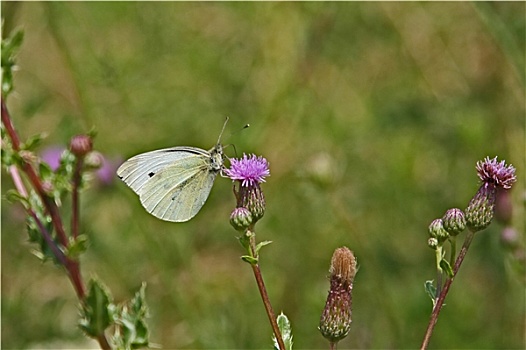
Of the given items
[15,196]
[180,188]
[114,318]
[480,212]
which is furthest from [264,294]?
[15,196]

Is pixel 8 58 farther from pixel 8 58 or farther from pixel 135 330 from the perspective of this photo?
pixel 135 330

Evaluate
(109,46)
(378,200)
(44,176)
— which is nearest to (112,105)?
(109,46)

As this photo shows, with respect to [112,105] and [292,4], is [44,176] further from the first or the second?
[292,4]

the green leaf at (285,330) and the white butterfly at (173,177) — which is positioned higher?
the white butterfly at (173,177)

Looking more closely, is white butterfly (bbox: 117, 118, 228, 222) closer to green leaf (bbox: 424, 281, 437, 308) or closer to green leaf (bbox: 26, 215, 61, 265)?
green leaf (bbox: 26, 215, 61, 265)

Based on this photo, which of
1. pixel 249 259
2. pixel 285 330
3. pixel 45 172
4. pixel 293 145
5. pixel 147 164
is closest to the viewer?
pixel 249 259

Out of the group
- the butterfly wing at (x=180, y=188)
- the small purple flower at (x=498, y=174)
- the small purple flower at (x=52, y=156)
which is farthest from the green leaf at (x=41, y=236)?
the small purple flower at (x=52, y=156)

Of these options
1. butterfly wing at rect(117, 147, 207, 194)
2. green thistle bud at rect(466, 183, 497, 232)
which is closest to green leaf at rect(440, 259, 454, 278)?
green thistle bud at rect(466, 183, 497, 232)

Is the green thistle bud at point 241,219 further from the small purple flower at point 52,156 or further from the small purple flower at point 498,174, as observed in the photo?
the small purple flower at point 52,156
